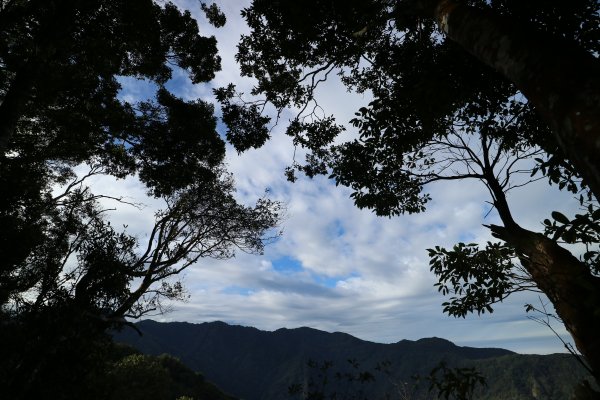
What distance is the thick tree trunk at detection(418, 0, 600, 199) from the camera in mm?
1653

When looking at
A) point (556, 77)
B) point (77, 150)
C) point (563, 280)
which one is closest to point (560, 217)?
point (556, 77)

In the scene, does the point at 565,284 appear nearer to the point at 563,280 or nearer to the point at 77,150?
the point at 563,280

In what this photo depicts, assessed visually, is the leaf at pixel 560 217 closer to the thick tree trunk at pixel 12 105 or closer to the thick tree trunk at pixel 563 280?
the thick tree trunk at pixel 563 280

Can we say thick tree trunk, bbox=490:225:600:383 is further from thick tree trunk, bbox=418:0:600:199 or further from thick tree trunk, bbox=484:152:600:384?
thick tree trunk, bbox=418:0:600:199

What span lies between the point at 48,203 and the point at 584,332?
18.2m

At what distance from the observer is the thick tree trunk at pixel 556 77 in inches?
65.1

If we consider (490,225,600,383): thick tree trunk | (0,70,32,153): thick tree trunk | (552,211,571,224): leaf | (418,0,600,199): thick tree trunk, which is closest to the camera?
(418,0,600,199): thick tree trunk

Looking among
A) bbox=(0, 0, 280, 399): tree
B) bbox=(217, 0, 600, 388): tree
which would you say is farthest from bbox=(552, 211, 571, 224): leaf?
bbox=(0, 0, 280, 399): tree

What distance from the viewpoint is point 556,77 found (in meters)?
1.90

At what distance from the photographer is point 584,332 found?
3.92m

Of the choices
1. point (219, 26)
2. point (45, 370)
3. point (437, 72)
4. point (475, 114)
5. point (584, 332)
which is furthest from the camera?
point (219, 26)

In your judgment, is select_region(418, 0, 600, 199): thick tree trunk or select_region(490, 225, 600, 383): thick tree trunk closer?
select_region(418, 0, 600, 199): thick tree trunk

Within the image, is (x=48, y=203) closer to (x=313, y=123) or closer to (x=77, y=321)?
(x=77, y=321)

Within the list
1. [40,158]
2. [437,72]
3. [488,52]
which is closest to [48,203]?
[40,158]
